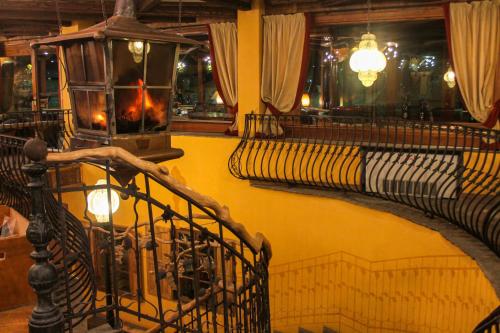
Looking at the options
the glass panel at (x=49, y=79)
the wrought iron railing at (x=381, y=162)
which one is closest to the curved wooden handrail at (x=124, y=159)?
the wrought iron railing at (x=381, y=162)

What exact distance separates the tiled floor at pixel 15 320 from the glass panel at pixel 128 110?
173 centimetres

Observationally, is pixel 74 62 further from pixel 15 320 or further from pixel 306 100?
pixel 306 100

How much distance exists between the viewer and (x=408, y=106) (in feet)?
38.7

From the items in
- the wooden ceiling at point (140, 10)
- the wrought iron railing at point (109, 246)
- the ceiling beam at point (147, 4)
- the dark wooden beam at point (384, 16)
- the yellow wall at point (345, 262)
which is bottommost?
the yellow wall at point (345, 262)

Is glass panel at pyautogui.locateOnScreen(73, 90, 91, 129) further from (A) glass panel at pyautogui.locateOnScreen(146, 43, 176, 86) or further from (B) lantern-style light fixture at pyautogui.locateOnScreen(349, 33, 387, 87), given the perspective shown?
(B) lantern-style light fixture at pyautogui.locateOnScreen(349, 33, 387, 87)

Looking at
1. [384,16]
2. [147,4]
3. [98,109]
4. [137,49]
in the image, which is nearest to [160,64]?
[137,49]

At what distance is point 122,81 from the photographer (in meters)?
3.21

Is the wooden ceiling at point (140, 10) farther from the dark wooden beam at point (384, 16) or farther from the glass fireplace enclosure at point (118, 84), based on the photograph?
A: the glass fireplace enclosure at point (118, 84)

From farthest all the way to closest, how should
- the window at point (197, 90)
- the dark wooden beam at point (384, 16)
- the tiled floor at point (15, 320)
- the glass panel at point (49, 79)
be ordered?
the glass panel at point (49, 79), the window at point (197, 90), the dark wooden beam at point (384, 16), the tiled floor at point (15, 320)

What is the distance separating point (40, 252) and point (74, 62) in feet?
5.27

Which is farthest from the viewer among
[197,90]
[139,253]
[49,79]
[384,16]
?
[49,79]

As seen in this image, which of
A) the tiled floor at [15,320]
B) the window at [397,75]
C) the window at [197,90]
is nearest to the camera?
the tiled floor at [15,320]

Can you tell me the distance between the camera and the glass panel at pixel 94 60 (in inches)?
123

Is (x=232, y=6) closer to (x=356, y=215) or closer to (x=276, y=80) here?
(x=276, y=80)
